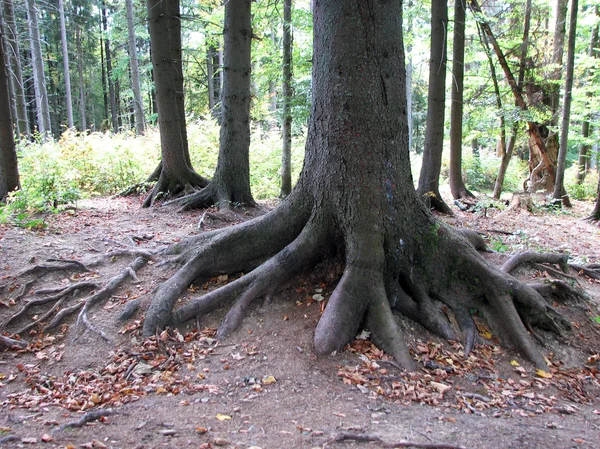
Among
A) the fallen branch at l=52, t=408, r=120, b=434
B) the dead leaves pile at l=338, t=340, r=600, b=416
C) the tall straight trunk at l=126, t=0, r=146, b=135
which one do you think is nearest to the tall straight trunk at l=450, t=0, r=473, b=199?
the dead leaves pile at l=338, t=340, r=600, b=416

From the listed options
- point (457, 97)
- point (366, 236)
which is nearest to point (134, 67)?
point (457, 97)

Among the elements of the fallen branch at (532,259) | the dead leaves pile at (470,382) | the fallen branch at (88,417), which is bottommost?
the dead leaves pile at (470,382)

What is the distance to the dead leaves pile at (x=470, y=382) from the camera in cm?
382

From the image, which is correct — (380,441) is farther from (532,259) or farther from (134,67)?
(134,67)

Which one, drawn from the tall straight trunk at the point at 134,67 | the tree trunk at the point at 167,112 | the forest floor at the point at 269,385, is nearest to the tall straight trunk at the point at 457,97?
the tree trunk at the point at 167,112

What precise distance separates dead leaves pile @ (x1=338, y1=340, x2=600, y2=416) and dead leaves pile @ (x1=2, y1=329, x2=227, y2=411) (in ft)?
4.90

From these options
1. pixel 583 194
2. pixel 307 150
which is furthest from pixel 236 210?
pixel 583 194

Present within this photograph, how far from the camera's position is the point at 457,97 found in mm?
12969

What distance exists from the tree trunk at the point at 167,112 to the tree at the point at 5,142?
2.79m

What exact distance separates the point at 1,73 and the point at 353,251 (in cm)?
845

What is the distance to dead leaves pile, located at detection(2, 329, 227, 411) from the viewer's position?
376cm

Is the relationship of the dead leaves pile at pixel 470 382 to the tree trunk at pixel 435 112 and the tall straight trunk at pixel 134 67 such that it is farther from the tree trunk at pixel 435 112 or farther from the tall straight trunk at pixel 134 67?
the tall straight trunk at pixel 134 67

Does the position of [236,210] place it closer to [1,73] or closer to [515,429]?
[1,73]

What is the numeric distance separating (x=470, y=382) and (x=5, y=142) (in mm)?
9811
